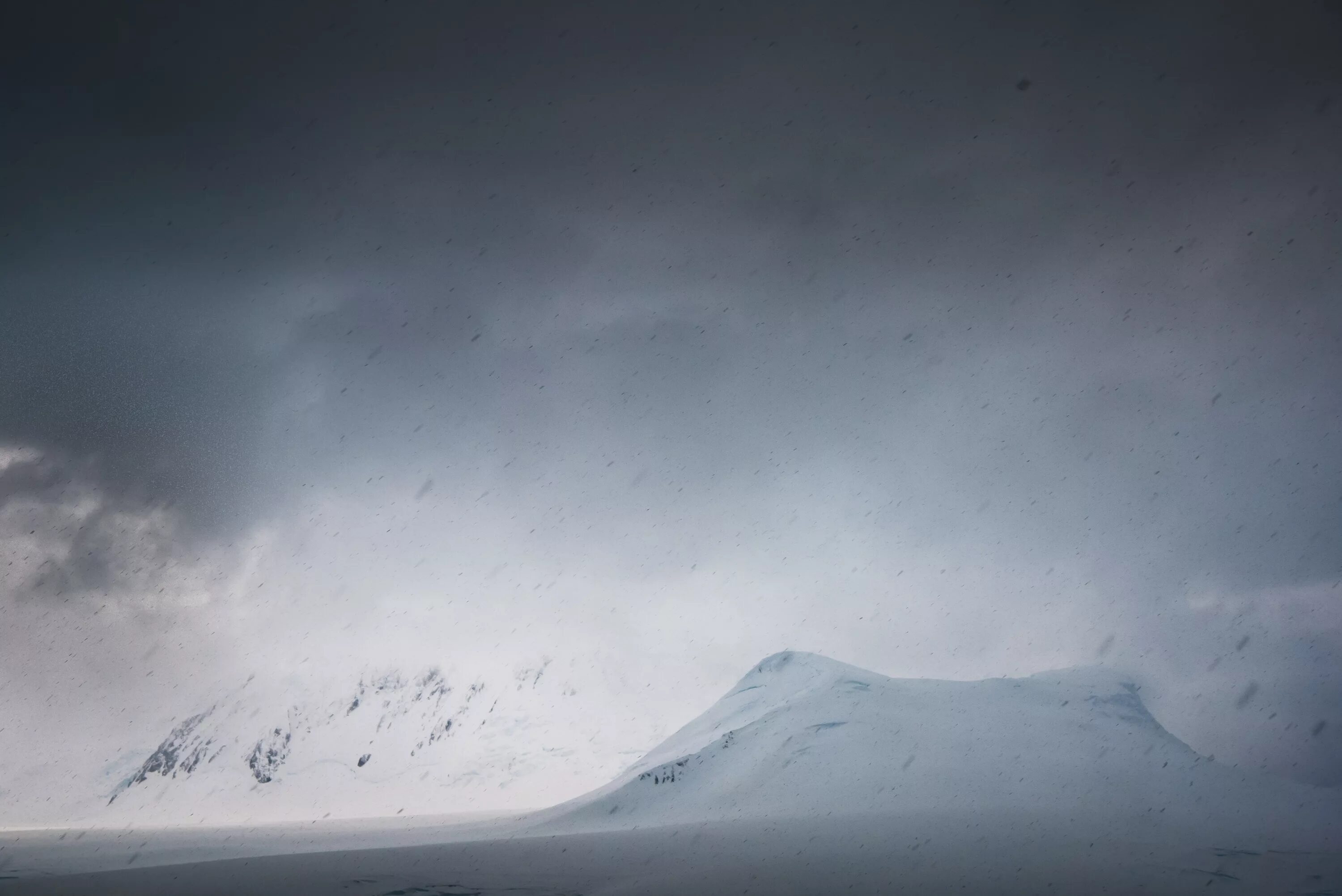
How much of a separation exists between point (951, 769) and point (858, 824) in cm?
2240

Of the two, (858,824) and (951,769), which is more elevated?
(951,769)

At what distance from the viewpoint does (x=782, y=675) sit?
345ft

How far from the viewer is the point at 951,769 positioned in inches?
2803

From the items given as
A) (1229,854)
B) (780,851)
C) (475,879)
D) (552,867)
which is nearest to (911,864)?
(780,851)

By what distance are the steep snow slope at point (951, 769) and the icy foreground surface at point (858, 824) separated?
33 cm

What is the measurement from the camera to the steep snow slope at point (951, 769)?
62.5 meters

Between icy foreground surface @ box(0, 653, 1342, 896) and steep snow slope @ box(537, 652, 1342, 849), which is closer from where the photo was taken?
icy foreground surface @ box(0, 653, 1342, 896)

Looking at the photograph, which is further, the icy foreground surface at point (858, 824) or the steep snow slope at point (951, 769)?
the steep snow slope at point (951, 769)

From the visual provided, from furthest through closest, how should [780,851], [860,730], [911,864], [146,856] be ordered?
1. [860,730]
2. [146,856]
3. [780,851]
4. [911,864]

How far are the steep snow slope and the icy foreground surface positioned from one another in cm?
33

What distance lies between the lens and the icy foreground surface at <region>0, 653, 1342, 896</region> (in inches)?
1243

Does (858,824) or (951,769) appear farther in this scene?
(951,769)

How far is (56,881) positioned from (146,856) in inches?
917

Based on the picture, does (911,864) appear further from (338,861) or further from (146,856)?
(146,856)
